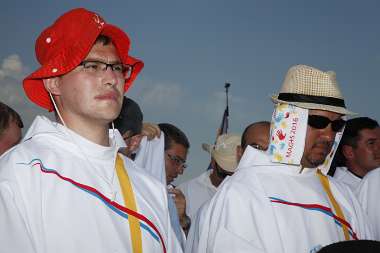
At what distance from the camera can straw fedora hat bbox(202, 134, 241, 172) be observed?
8023 mm

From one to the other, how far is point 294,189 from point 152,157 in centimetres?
213

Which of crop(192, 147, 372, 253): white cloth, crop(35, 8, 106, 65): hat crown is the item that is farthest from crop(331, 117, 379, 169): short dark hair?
crop(35, 8, 106, 65): hat crown

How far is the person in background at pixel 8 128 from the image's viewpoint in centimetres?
493

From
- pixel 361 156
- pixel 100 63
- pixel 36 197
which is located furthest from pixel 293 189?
pixel 361 156

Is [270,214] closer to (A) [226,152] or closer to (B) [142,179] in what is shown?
(B) [142,179]

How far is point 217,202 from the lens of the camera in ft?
14.6

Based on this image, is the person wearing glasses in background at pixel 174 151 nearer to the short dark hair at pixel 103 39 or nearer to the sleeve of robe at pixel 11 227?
the short dark hair at pixel 103 39

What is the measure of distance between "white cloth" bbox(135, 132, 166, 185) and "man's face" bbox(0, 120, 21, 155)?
5.23ft

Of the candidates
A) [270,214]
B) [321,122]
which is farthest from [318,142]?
[270,214]

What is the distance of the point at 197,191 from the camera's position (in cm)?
832

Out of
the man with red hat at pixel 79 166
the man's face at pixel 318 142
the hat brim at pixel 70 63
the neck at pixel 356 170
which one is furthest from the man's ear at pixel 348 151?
the man with red hat at pixel 79 166

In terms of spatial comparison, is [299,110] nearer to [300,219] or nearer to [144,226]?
[300,219]

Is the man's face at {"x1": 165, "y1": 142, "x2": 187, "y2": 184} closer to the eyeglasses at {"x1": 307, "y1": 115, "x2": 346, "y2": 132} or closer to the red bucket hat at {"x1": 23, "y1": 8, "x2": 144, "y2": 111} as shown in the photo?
the eyeglasses at {"x1": 307, "y1": 115, "x2": 346, "y2": 132}

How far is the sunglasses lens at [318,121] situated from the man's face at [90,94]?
1.85m
